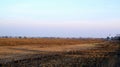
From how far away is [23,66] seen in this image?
20.7 meters

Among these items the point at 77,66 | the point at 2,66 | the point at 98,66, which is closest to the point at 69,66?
the point at 77,66

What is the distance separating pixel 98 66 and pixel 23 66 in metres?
5.11

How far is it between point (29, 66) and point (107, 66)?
5.62 metres

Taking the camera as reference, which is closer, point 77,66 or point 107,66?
point 107,66

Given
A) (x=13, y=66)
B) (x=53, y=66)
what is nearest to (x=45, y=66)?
(x=53, y=66)

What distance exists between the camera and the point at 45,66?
2016 cm

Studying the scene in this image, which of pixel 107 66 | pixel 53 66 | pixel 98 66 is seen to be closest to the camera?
pixel 107 66

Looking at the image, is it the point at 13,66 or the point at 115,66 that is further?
the point at 13,66

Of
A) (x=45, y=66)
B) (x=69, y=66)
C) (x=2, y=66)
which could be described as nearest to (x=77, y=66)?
(x=69, y=66)

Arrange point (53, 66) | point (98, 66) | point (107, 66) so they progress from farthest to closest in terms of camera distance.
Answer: point (53, 66)
point (98, 66)
point (107, 66)

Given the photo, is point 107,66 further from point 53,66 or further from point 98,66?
point 53,66

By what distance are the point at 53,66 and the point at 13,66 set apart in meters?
2.60

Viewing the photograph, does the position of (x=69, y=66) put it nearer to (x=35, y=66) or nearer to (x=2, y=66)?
(x=35, y=66)

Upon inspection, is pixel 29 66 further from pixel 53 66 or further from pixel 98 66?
pixel 98 66
